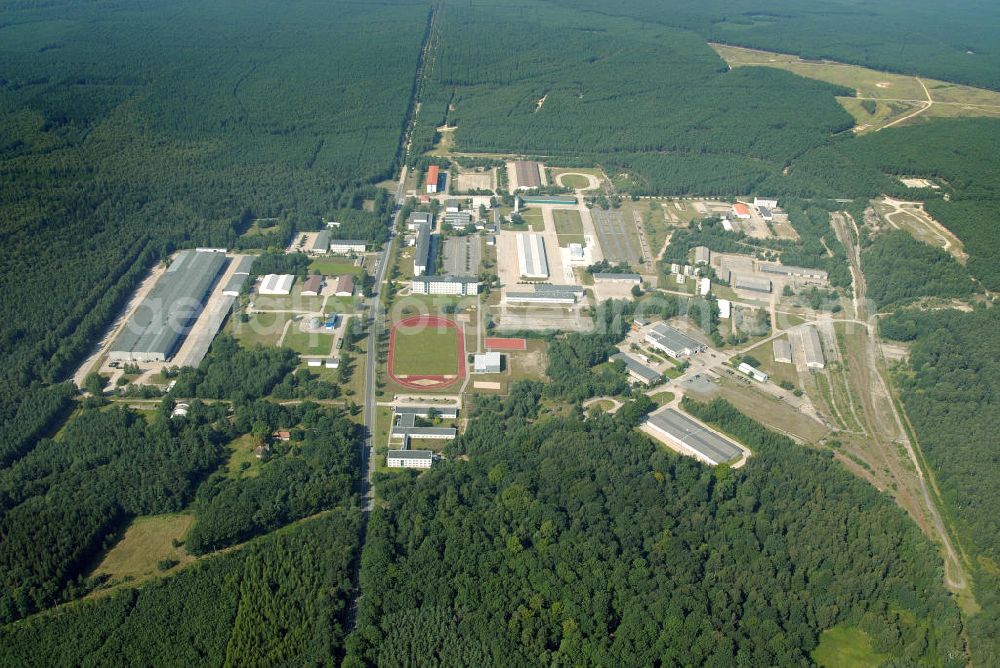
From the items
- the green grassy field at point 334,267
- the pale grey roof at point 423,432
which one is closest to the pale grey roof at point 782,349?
the pale grey roof at point 423,432

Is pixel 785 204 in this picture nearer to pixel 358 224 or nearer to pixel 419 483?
pixel 358 224

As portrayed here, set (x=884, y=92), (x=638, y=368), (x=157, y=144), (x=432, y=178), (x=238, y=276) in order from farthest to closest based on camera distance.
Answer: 1. (x=884, y=92)
2. (x=157, y=144)
3. (x=432, y=178)
4. (x=238, y=276)
5. (x=638, y=368)

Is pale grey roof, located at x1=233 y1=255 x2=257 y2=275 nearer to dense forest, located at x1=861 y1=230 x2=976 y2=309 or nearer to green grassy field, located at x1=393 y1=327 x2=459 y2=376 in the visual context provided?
green grassy field, located at x1=393 y1=327 x2=459 y2=376

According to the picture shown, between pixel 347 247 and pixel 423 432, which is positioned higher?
pixel 423 432

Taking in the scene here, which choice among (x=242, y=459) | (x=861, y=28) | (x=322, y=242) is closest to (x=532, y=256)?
(x=322, y=242)

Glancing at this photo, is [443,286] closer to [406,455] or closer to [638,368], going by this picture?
[638,368]

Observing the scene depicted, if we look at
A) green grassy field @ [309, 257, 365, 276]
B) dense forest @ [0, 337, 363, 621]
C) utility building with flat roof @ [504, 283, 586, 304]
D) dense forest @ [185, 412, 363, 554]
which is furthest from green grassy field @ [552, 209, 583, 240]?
dense forest @ [185, 412, 363, 554]
